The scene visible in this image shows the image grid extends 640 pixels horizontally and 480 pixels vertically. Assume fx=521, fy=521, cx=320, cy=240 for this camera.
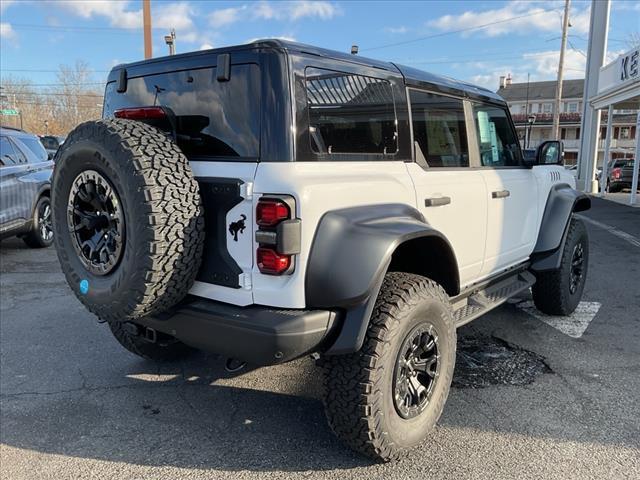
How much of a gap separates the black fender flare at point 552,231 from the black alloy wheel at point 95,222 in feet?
11.6

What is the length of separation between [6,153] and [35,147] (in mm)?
821

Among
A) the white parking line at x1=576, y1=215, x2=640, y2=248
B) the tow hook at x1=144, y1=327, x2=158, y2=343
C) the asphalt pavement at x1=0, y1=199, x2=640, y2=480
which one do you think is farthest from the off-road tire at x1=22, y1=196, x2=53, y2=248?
the white parking line at x1=576, y1=215, x2=640, y2=248

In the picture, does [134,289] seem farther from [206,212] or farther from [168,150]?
[168,150]

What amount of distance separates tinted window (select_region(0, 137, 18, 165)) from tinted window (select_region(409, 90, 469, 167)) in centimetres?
663

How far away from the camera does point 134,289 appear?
227 centimetres

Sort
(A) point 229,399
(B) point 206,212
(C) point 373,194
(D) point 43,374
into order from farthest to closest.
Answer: (D) point 43,374, (A) point 229,399, (C) point 373,194, (B) point 206,212

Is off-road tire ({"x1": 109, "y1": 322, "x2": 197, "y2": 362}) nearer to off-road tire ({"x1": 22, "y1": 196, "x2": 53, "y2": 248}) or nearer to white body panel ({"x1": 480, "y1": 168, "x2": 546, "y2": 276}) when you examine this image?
white body panel ({"x1": 480, "y1": 168, "x2": 546, "y2": 276})

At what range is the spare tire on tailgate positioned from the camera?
2.23 metres

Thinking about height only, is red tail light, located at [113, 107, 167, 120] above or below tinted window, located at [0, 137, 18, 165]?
above

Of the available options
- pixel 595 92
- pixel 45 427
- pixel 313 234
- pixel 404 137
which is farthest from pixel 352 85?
pixel 595 92

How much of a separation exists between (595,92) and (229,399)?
2027cm

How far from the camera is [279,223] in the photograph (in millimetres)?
2232

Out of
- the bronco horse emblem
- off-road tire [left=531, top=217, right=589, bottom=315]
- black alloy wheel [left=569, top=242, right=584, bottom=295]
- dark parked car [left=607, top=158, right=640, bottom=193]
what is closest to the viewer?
the bronco horse emblem

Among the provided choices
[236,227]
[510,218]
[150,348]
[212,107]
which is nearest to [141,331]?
[150,348]
